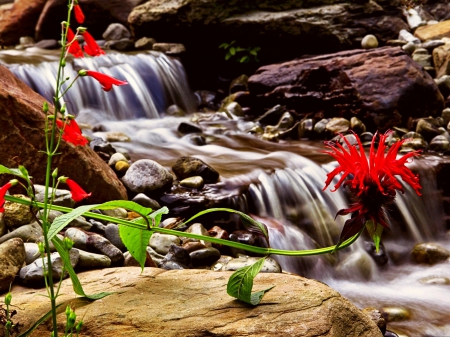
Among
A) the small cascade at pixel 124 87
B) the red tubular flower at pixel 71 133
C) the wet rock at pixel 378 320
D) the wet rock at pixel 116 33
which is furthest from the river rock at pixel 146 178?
the wet rock at pixel 116 33

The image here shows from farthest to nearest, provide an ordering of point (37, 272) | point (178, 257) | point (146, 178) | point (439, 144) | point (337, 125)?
point (337, 125) < point (439, 144) < point (146, 178) < point (178, 257) < point (37, 272)

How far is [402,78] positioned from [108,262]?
17.5 feet

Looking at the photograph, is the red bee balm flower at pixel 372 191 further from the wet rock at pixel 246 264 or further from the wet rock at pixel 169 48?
the wet rock at pixel 169 48

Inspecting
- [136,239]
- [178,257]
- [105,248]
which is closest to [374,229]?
[136,239]

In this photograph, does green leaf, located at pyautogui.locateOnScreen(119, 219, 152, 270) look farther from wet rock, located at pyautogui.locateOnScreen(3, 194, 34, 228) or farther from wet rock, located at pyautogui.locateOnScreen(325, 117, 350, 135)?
wet rock, located at pyautogui.locateOnScreen(325, 117, 350, 135)

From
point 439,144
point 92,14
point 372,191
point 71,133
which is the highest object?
point 92,14

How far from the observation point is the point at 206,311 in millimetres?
1770

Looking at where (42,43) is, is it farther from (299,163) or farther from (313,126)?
(299,163)

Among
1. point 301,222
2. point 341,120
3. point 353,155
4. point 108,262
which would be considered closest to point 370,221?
point 353,155

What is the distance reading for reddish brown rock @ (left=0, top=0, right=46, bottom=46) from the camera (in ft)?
34.0

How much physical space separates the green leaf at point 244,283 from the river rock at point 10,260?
1010 millimetres

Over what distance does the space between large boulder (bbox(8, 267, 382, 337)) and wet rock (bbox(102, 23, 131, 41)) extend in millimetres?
8386

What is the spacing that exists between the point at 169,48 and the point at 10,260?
7125mm

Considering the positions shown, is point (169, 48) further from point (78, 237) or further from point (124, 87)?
point (78, 237)
